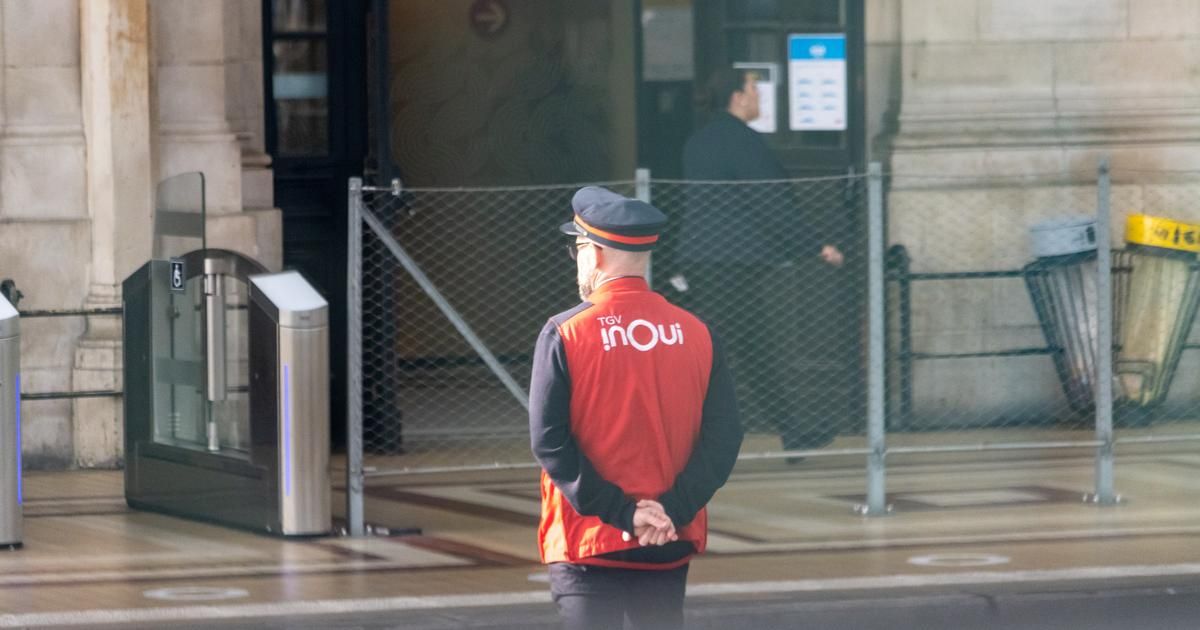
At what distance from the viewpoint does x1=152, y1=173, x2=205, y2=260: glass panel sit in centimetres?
949

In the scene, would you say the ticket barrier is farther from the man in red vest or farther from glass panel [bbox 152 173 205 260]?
the man in red vest

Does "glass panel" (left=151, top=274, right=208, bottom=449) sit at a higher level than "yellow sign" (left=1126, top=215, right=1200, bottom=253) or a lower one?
lower

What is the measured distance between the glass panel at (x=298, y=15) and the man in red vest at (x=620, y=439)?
25.8 feet

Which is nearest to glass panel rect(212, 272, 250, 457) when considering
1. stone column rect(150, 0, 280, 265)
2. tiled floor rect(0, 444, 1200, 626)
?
tiled floor rect(0, 444, 1200, 626)

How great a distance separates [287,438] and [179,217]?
51.1 inches

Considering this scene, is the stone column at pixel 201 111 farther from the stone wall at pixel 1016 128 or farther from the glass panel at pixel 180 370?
the stone wall at pixel 1016 128

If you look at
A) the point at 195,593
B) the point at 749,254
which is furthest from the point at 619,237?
the point at 749,254

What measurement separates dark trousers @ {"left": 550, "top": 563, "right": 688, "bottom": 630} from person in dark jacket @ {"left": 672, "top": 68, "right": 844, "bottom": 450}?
6077 millimetres

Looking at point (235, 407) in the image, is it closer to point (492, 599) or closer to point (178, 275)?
point (178, 275)

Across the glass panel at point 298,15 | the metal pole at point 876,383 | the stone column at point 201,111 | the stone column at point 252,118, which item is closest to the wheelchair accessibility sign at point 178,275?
the stone column at point 201,111

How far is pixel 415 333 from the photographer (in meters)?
13.8

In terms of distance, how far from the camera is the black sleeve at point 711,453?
4.86 metres

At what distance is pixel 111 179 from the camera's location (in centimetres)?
1148

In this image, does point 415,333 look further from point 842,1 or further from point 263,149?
point 842,1
